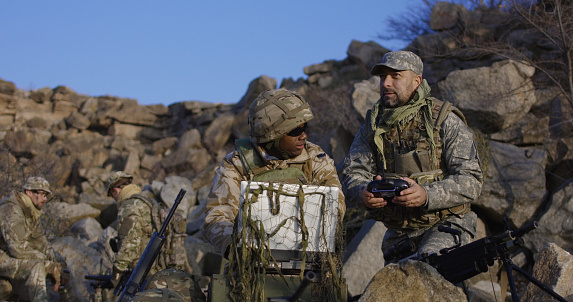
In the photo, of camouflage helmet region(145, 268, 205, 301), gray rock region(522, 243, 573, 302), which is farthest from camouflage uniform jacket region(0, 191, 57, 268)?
gray rock region(522, 243, 573, 302)

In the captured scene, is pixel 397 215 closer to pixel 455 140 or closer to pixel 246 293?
pixel 455 140

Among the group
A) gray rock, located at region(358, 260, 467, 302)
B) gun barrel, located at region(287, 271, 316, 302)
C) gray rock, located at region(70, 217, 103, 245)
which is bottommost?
gray rock, located at region(70, 217, 103, 245)

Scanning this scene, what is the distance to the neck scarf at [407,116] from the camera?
4.79m

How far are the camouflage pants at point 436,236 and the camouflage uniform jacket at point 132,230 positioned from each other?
13.9ft

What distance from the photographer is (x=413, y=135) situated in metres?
4.81

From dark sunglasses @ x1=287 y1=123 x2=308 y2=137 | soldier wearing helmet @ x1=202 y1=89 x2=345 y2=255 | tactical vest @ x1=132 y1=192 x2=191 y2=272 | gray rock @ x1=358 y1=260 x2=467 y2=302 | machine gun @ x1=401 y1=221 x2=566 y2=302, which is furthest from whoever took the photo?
tactical vest @ x1=132 y1=192 x2=191 y2=272

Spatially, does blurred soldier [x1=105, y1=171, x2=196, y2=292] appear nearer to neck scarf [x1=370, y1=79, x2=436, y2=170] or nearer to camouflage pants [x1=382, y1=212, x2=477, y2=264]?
camouflage pants [x1=382, y1=212, x2=477, y2=264]

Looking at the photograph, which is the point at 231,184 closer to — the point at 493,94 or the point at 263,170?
the point at 263,170

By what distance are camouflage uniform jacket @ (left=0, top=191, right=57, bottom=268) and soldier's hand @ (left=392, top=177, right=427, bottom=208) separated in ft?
21.6

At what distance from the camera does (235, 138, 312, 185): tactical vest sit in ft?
13.2

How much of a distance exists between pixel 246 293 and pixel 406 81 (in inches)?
87.1

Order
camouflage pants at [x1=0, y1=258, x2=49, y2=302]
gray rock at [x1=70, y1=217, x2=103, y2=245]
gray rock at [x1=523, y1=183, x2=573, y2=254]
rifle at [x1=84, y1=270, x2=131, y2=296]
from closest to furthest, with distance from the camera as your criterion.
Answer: rifle at [x1=84, y1=270, x2=131, y2=296]
camouflage pants at [x1=0, y1=258, x2=49, y2=302]
gray rock at [x1=523, y1=183, x2=573, y2=254]
gray rock at [x1=70, y1=217, x2=103, y2=245]

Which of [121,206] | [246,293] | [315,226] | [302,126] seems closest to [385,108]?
[302,126]

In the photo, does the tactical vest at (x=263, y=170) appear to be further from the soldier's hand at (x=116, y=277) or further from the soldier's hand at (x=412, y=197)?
the soldier's hand at (x=116, y=277)
